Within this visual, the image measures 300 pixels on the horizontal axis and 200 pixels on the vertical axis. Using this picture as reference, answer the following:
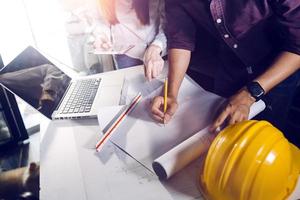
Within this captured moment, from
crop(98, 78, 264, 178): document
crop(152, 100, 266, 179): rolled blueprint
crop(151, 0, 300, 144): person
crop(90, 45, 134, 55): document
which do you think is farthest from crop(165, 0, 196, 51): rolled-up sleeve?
crop(152, 100, 266, 179): rolled blueprint

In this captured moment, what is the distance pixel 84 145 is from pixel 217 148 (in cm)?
40

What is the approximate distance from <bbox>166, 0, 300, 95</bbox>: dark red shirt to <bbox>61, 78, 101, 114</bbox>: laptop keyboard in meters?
0.32

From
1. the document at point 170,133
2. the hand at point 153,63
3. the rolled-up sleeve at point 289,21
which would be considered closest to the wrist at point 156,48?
the hand at point 153,63

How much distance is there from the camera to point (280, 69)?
2.52ft

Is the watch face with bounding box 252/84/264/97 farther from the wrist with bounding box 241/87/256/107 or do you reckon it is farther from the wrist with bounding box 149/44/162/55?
the wrist with bounding box 149/44/162/55

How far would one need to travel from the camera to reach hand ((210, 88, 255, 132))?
0.71 metres

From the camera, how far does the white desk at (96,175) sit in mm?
640

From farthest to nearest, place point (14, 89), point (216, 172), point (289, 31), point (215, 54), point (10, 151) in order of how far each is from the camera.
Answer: point (10, 151)
point (215, 54)
point (14, 89)
point (289, 31)
point (216, 172)

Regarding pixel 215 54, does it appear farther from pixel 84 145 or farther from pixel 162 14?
pixel 84 145

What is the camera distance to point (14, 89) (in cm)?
91

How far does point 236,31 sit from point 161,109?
315 mm

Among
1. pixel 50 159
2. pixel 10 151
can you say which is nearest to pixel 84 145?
pixel 50 159

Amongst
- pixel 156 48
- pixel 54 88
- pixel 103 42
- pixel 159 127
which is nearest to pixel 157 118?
pixel 159 127

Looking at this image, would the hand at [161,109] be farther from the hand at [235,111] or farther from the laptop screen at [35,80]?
the laptop screen at [35,80]
